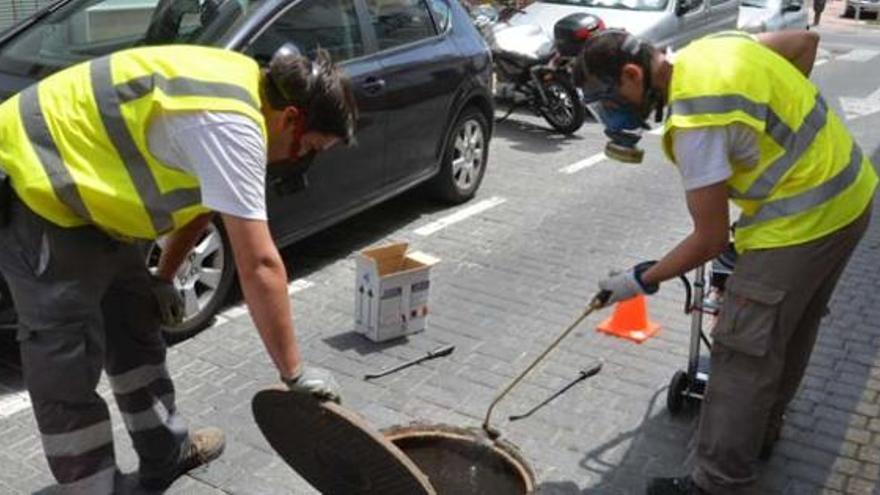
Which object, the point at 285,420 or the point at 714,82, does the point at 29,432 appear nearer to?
the point at 285,420

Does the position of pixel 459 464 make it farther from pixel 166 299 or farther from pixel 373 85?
pixel 373 85

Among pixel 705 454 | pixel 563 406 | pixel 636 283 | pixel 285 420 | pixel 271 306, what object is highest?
pixel 271 306

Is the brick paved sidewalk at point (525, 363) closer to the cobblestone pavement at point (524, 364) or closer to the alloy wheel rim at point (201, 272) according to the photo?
the cobblestone pavement at point (524, 364)

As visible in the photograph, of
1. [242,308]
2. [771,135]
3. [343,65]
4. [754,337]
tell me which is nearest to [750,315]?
[754,337]

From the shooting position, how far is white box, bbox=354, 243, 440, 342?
15.5ft

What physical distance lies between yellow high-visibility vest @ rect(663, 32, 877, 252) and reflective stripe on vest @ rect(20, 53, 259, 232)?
4.19ft

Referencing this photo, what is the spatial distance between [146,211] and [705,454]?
78.6 inches

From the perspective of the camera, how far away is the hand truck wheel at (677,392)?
4109 millimetres

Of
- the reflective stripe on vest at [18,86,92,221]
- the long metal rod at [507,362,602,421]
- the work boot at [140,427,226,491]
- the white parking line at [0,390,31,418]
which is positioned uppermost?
the reflective stripe on vest at [18,86,92,221]

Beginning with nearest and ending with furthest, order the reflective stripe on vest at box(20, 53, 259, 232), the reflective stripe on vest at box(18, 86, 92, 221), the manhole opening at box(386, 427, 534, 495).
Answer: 1. the reflective stripe on vest at box(20, 53, 259, 232)
2. the reflective stripe on vest at box(18, 86, 92, 221)
3. the manhole opening at box(386, 427, 534, 495)

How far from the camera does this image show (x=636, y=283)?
10.6 ft

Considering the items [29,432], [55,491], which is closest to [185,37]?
[29,432]

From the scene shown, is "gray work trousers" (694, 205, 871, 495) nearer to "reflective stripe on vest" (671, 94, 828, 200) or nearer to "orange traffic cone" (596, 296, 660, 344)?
"reflective stripe on vest" (671, 94, 828, 200)

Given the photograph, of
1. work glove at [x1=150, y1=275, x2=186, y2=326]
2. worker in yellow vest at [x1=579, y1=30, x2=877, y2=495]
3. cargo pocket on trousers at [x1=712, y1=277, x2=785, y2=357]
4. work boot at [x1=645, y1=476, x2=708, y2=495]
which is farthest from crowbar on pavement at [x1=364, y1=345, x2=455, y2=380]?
cargo pocket on trousers at [x1=712, y1=277, x2=785, y2=357]
